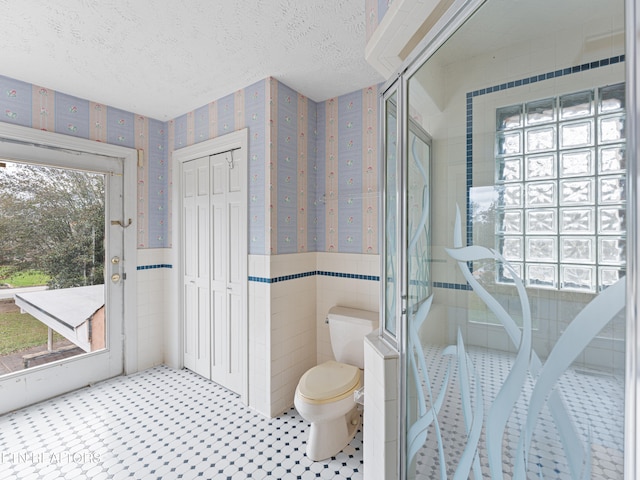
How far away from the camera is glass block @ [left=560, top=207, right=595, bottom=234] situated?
21.8 inches

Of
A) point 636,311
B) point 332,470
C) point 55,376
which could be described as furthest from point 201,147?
point 636,311

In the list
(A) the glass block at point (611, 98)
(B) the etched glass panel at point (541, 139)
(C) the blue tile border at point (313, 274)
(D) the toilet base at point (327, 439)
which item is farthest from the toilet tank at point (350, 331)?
(A) the glass block at point (611, 98)

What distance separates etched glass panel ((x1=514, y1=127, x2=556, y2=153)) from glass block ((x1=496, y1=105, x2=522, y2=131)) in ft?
0.13

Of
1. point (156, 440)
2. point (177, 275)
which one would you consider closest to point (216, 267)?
point (177, 275)

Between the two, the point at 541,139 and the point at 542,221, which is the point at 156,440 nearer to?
the point at 542,221

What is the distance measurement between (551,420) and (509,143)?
63 centimetres

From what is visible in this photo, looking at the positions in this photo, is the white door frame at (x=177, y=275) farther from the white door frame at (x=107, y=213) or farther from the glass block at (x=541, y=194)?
the glass block at (x=541, y=194)

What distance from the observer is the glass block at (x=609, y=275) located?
20.1 inches

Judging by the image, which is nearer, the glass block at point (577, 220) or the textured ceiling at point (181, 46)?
the glass block at point (577, 220)

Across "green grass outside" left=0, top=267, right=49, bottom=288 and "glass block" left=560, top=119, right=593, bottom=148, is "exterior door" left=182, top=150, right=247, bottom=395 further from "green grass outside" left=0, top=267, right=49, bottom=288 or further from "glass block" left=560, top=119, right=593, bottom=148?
"glass block" left=560, top=119, right=593, bottom=148

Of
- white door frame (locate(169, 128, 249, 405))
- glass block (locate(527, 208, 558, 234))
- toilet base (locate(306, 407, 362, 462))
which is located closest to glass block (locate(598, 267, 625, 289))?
glass block (locate(527, 208, 558, 234))

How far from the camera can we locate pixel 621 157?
515mm

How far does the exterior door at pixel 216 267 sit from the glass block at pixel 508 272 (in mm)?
1814

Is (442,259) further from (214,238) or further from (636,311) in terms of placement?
(214,238)
